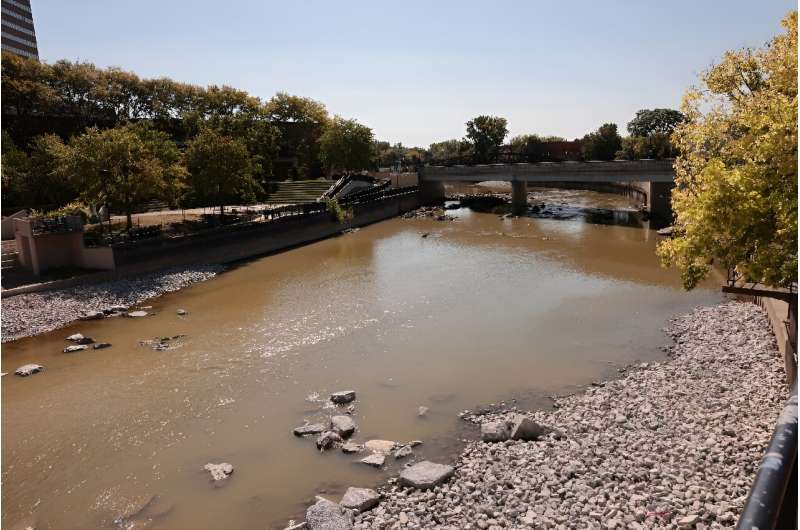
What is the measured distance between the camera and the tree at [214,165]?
44.9 m

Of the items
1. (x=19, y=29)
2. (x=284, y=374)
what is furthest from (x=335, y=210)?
(x=19, y=29)

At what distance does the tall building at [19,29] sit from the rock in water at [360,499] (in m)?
149

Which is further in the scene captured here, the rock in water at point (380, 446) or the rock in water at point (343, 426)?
the rock in water at point (343, 426)

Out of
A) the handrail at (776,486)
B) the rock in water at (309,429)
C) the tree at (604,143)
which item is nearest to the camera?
the handrail at (776,486)

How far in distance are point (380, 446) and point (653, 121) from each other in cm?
13290

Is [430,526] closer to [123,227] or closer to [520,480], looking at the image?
[520,480]

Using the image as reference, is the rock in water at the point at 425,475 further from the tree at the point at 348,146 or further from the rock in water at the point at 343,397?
the tree at the point at 348,146

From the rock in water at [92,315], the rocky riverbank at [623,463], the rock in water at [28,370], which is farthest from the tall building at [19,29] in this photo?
the rocky riverbank at [623,463]

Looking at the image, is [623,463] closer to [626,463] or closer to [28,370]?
[626,463]

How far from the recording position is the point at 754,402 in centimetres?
1548

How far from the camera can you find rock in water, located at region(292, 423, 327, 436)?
16516 millimetres

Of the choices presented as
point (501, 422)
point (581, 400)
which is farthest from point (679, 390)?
point (501, 422)

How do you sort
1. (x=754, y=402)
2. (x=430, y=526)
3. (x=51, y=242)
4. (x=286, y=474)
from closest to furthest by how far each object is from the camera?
(x=430, y=526) → (x=286, y=474) → (x=754, y=402) → (x=51, y=242)

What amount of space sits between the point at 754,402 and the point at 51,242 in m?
39.6
